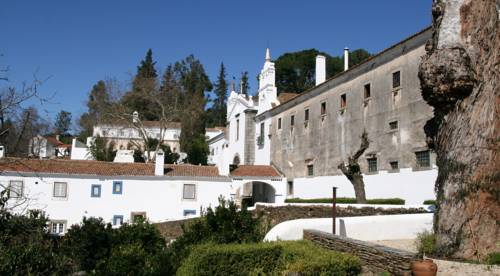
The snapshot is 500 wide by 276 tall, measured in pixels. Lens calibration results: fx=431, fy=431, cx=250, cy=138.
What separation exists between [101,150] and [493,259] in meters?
44.9

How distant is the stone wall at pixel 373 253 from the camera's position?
8016mm

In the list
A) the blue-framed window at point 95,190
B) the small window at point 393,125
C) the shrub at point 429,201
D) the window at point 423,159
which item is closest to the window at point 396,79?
the small window at point 393,125

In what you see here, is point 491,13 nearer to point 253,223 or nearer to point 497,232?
point 497,232

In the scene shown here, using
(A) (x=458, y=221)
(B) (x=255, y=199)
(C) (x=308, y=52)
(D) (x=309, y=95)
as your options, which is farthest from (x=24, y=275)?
(C) (x=308, y=52)

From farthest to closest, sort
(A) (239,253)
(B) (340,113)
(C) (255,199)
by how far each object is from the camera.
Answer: (C) (255,199) < (B) (340,113) < (A) (239,253)

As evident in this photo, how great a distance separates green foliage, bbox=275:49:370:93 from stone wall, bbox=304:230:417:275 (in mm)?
58364

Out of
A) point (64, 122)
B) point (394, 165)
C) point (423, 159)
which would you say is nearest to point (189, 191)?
point (394, 165)

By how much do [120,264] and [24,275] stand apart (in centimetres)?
270

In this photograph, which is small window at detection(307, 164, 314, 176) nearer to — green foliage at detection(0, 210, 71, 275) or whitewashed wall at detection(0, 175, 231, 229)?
whitewashed wall at detection(0, 175, 231, 229)

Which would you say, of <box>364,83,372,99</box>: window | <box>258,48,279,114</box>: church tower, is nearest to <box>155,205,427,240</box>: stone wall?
<box>364,83,372,99</box>: window

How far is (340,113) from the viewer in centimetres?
2711

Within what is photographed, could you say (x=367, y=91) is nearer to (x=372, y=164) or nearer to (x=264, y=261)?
(x=372, y=164)

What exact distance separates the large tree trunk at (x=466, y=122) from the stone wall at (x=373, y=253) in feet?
5.46

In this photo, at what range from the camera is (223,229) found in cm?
1052
